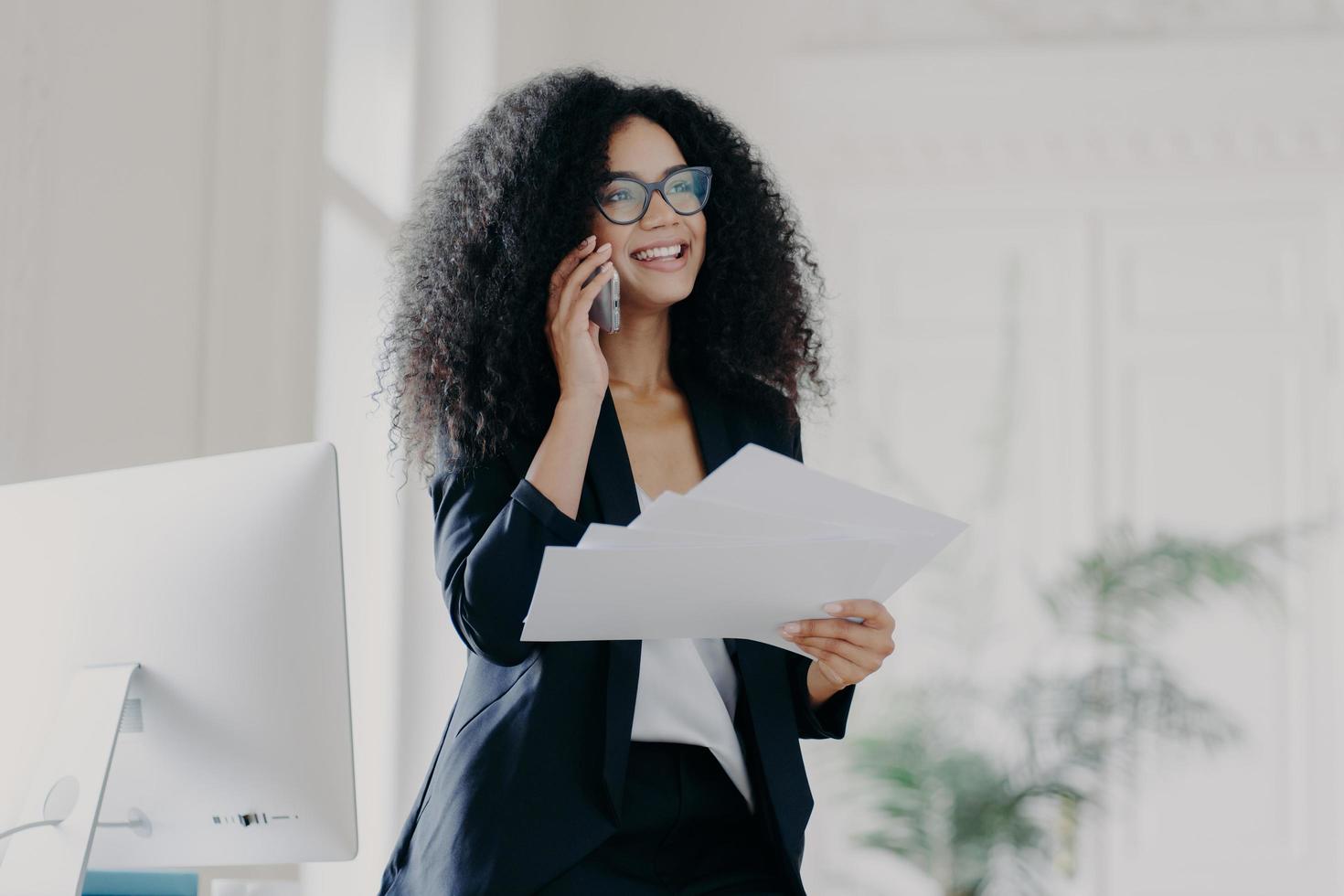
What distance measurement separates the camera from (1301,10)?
381 cm

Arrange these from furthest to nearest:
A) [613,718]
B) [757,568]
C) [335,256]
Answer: [335,256], [613,718], [757,568]

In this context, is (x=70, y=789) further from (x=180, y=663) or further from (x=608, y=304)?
(x=608, y=304)

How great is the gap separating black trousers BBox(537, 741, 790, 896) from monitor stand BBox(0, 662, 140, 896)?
0.39 meters

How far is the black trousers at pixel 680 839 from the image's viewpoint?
3.98 ft

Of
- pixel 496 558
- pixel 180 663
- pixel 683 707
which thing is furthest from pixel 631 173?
pixel 180 663

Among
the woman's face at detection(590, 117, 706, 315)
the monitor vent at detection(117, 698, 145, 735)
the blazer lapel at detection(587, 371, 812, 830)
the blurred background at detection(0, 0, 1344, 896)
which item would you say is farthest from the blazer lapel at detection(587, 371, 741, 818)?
the blurred background at detection(0, 0, 1344, 896)

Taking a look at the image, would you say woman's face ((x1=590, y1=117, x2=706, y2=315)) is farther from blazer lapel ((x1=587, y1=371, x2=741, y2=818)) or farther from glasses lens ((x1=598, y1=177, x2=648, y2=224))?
blazer lapel ((x1=587, y1=371, x2=741, y2=818))

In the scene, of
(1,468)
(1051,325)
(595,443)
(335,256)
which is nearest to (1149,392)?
(1051,325)

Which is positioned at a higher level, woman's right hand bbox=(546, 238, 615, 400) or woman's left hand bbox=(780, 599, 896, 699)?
woman's right hand bbox=(546, 238, 615, 400)

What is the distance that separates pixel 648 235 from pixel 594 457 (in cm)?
24

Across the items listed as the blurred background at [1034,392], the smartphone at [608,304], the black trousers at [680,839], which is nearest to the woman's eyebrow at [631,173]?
the smartphone at [608,304]

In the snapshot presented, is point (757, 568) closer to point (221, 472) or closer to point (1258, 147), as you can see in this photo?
point (221, 472)

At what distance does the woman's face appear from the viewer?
1384mm

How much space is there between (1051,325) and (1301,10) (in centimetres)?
112
